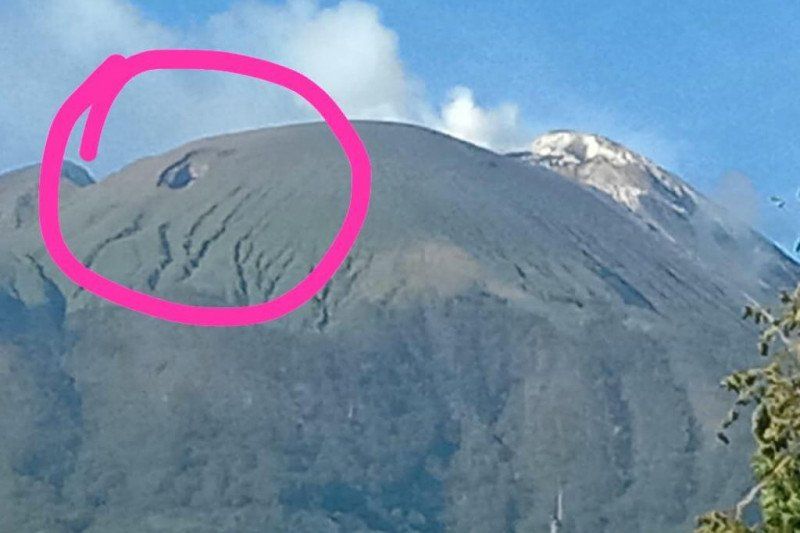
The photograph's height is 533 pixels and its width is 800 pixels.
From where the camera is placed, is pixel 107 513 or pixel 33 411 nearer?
pixel 107 513

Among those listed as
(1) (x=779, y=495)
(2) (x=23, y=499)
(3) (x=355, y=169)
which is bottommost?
(1) (x=779, y=495)

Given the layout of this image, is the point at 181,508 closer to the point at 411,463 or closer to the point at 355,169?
the point at 411,463

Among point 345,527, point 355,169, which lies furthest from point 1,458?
point 355,169

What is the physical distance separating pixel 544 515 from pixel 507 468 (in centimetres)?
1177

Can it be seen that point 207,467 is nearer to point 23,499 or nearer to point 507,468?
point 23,499

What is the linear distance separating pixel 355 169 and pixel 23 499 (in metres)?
158

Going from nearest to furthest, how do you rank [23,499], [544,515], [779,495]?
1. [779,495]
2. [23,499]
3. [544,515]

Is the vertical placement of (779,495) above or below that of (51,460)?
below

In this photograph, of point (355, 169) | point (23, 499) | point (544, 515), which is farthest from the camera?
point (544, 515)

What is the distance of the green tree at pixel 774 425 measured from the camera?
17.1 m

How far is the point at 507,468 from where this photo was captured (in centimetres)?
19812

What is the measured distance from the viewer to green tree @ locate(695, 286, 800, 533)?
17.1 metres

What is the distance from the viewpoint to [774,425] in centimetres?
1778

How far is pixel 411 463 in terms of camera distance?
198500 millimetres
